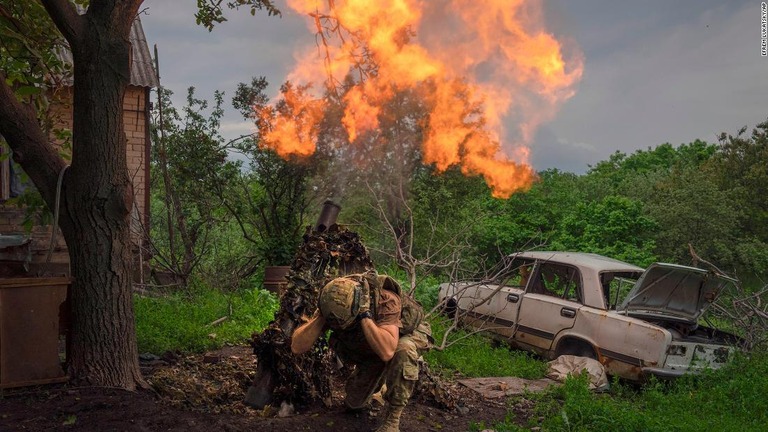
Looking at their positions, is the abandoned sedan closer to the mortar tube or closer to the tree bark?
the mortar tube

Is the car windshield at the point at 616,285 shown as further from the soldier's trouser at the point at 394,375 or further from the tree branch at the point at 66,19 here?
the tree branch at the point at 66,19

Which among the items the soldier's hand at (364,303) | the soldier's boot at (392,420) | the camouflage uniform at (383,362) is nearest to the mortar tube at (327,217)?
the camouflage uniform at (383,362)

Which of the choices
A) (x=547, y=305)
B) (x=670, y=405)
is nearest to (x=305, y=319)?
(x=670, y=405)

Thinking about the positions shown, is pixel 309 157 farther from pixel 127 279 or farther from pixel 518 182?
pixel 127 279

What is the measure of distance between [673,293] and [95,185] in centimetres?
691

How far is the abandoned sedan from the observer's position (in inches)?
299

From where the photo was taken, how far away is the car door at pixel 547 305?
8.49 metres

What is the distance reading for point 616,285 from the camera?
8820 millimetres

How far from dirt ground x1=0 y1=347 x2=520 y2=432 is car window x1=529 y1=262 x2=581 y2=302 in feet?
7.95

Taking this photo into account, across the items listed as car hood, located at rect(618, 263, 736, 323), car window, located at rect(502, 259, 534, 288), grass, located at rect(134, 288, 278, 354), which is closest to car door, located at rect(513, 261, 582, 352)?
car window, located at rect(502, 259, 534, 288)

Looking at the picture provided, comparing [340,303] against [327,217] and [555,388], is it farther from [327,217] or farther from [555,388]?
[555,388]

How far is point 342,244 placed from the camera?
20.5ft

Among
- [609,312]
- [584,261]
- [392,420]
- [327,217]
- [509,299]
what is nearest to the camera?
[392,420]

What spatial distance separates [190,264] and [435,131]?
542 centimetres
